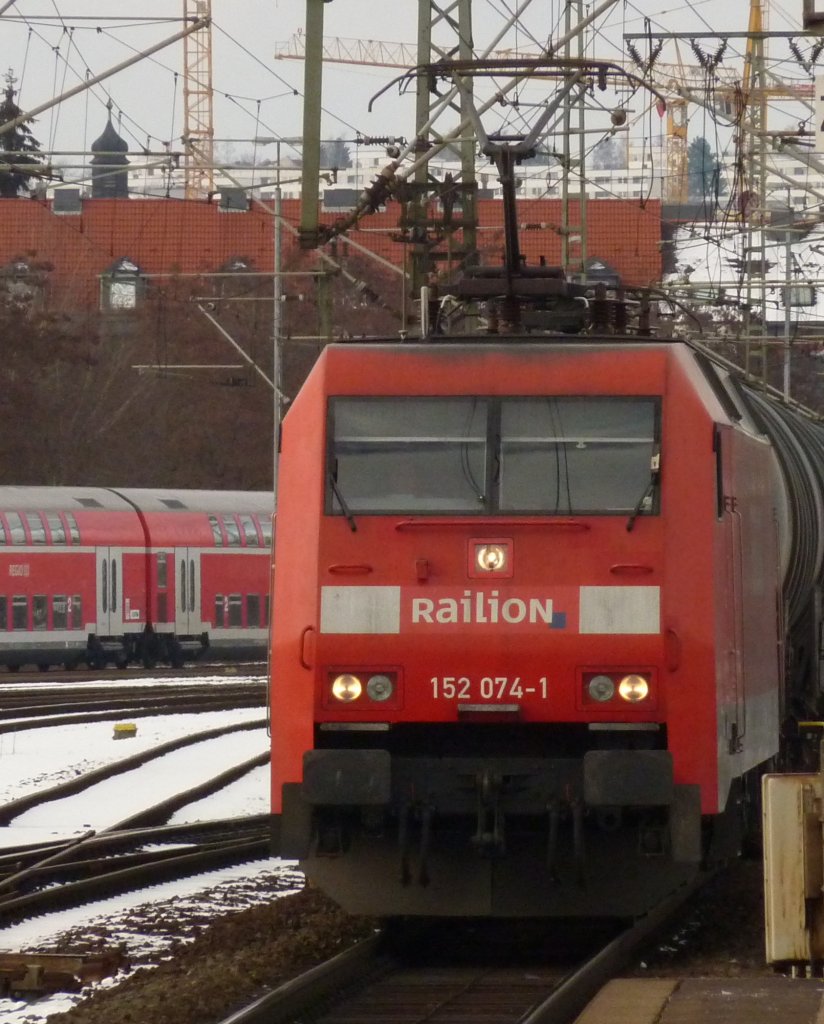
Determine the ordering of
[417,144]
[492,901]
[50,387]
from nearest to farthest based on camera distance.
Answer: [492,901]
[417,144]
[50,387]

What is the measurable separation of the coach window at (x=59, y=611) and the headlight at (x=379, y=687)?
35.0 meters

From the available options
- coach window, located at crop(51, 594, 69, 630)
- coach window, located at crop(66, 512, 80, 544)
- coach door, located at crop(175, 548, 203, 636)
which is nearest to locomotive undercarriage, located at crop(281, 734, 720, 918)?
coach window, located at crop(51, 594, 69, 630)

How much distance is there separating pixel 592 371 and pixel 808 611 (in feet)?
19.3

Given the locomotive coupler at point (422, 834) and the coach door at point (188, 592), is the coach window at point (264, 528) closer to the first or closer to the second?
the coach door at point (188, 592)

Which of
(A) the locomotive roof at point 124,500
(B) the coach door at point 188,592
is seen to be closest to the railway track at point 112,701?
(A) the locomotive roof at point 124,500

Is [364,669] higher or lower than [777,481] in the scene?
lower

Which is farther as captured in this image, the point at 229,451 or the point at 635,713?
the point at 229,451

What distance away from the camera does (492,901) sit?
31.6ft

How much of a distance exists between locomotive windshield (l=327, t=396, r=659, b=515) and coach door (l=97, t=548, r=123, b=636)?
35.5 meters

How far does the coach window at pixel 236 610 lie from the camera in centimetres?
4719

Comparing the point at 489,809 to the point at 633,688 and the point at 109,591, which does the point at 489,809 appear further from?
the point at 109,591

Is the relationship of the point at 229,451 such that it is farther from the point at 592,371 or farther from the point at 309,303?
the point at 592,371

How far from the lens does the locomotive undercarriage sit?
9047 mm

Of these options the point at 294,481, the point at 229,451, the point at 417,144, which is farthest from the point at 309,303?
the point at 294,481
